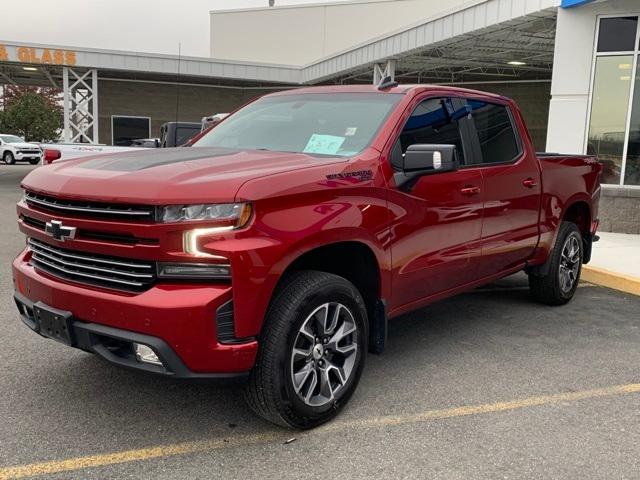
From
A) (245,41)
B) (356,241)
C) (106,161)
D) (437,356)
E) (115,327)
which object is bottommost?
(437,356)

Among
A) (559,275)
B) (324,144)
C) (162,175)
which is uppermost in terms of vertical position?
(324,144)

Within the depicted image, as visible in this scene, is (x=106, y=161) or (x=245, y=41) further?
(x=245, y=41)

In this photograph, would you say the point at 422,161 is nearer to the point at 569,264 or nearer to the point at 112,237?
the point at 112,237

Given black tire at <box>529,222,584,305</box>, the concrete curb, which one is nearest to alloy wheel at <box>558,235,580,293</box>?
A: black tire at <box>529,222,584,305</box>

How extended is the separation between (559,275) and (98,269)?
4395mm

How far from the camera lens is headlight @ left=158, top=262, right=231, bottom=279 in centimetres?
282

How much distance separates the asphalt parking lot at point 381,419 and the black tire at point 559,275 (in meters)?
0.84

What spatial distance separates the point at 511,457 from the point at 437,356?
1.48 metres

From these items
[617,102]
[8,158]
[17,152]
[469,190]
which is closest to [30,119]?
[8,158]

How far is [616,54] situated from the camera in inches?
419

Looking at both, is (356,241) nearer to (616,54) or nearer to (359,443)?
(359,443)

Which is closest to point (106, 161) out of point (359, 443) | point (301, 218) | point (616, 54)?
point (301, 218)

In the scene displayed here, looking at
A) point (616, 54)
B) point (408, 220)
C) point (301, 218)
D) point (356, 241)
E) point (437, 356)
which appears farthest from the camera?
point (616, 54)

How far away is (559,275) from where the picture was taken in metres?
5.84
